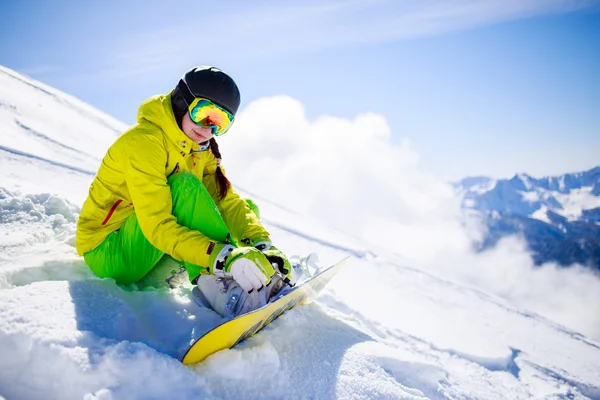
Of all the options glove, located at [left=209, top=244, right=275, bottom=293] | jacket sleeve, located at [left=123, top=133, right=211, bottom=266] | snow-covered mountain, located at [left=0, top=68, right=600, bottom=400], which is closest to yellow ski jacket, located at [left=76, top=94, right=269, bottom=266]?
jacket sleeve, located at [left=123, top=133, right=211, bottom=266]

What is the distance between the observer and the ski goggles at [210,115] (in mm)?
2578

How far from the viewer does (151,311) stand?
2449 millimetres

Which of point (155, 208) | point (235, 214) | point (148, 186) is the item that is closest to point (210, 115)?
point (148, 186)

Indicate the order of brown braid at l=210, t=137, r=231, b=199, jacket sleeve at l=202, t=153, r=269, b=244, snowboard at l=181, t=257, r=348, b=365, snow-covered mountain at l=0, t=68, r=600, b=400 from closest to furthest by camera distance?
snow-covered mountain at l=0, t=68, r=600, b=400
snowboard at l=181, t=257, r=348, b=365
jacket sleeve at l=202, t=153, r=269, b=244
brown braid at l=210, t=137, r=231, b=199

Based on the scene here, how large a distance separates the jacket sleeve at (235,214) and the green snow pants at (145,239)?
586mm

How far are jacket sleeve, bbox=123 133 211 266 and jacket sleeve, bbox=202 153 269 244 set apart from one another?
0.79 m

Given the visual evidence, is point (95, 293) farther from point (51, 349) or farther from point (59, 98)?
point (59, 98)

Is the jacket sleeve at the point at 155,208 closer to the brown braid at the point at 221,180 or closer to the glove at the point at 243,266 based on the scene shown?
the glove at the point at 243,266

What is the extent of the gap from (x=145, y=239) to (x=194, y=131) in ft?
2.89

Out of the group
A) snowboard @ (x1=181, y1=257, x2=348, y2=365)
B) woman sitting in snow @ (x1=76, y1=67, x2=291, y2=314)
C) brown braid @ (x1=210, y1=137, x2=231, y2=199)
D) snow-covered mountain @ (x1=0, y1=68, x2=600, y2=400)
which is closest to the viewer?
snow-covered mountain @ (x1=0, y1=68, x2=600, y2=400)

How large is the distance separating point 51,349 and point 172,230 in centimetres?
92

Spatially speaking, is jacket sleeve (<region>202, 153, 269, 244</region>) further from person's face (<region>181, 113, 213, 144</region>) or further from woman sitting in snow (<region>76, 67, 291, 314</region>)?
person's face (<region>181, 113, 213, 144</region>)

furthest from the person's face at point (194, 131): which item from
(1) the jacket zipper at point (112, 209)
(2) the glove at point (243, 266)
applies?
(2) the glove at point (243, 266)

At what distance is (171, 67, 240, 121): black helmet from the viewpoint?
2.58m
